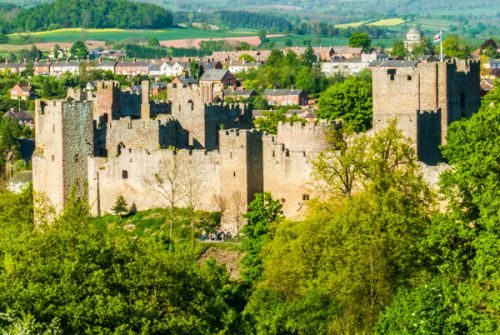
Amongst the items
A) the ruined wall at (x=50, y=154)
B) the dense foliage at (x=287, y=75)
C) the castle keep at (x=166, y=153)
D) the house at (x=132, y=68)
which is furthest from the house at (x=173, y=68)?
the ruined wall at (x=50, y=154)

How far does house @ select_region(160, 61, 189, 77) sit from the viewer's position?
170375 mm

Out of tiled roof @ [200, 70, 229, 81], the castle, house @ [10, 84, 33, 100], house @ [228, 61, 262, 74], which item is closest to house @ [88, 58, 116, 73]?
house @ [228, 61, 262, 74]

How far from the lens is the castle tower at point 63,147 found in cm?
5488

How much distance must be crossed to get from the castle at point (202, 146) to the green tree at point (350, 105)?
242 inches

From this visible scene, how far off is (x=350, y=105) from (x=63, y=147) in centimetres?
1465

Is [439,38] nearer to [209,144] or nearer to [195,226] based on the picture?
[209,144]

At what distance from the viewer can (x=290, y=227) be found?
44.3 meters

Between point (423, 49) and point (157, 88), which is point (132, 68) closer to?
point (423, 49)

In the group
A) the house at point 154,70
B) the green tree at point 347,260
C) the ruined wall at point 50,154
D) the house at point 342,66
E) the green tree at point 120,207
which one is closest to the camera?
the green tree at point 347,260

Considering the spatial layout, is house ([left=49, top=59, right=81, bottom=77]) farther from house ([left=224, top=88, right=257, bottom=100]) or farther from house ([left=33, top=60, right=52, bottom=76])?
house ([left=224, top=88, right=257, bottom=100])

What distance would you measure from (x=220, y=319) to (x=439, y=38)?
29.4 m

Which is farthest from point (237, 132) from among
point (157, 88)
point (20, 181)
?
point (157, 88)

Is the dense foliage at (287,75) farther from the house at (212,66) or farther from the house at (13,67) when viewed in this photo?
the house at (13,67)

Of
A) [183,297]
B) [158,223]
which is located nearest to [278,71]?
[158,223]
